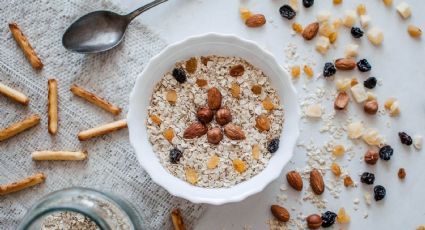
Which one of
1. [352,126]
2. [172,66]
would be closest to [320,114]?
[352,126]

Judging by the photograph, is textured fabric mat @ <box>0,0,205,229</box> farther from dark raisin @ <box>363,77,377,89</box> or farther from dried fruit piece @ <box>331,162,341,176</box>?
dark raisin @ <box>363,77,377,89</box>

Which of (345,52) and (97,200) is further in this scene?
(345,52)

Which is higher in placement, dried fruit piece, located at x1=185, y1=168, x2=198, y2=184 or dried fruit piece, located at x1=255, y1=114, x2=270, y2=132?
dried fruit piece, located at x1=255, y1=114, x2=270, y2=132

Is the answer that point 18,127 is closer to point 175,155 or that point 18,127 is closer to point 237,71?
point 175,155

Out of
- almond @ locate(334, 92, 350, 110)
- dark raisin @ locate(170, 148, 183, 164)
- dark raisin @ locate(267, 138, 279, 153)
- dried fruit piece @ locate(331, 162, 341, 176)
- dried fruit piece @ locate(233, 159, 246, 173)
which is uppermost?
almond @ locate(334, 92, 350, 110)

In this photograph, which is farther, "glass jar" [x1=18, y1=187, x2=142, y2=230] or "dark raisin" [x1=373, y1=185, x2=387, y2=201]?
"dark raisin" [x1=373, y1=185, x2=387, y2=201]

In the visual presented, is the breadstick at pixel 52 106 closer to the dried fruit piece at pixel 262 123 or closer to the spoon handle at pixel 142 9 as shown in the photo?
the spoon handle at pixel 142 9

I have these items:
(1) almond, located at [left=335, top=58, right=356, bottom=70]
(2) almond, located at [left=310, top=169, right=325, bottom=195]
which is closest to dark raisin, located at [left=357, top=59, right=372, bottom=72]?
(1) almond, located at [left=335, top=58, right=356, bottom=70]

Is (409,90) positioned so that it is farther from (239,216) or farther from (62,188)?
(62,188)
